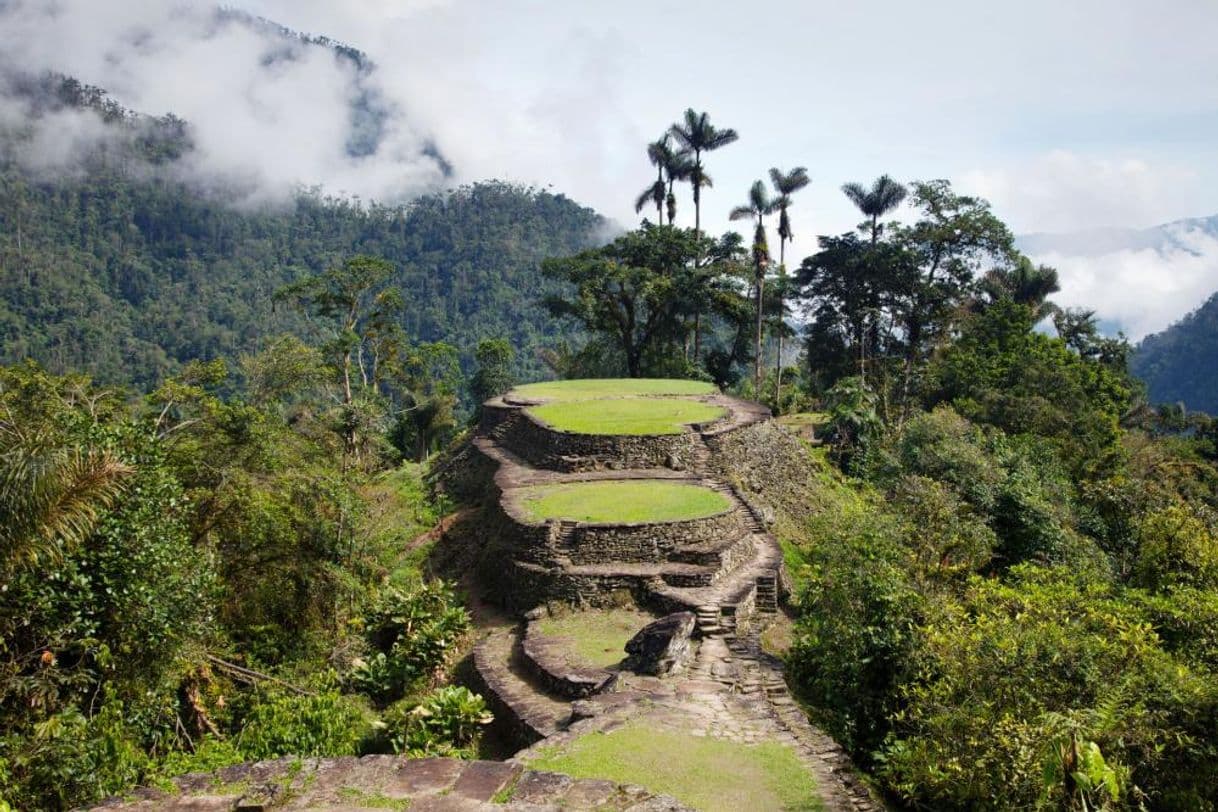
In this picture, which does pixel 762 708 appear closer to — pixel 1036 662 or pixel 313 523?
pixel 1036 662

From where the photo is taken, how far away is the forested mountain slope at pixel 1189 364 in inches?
3049

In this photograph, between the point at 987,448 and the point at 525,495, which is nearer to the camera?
the point at 525,495

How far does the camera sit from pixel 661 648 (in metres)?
10.4

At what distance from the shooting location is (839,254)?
3738 centimetres

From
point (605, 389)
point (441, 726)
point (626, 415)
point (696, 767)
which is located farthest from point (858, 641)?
point (605, 389)

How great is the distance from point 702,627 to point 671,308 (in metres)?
24.8

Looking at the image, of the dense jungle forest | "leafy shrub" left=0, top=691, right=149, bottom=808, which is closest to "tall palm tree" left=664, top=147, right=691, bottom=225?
the dense jungle forest

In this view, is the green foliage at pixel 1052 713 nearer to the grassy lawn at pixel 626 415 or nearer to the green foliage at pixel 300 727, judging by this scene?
the green foliage at pixel 300 727

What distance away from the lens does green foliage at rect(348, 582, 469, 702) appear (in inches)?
472

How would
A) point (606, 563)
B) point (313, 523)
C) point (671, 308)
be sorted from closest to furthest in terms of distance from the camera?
point (313, 523)
point (606, 563)
point (671, 308)

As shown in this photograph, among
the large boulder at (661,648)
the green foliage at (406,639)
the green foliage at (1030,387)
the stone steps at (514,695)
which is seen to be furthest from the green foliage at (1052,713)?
the green foliage at (1030,387)

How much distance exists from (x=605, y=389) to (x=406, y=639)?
14.1 metres

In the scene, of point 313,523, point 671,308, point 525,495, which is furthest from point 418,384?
point 313,523

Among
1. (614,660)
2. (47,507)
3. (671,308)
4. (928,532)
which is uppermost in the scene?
(671,308)
